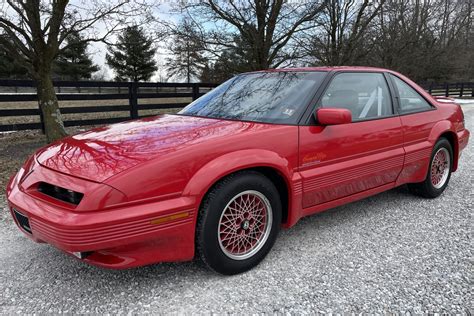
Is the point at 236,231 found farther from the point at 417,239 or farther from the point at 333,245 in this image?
the point at 417,239

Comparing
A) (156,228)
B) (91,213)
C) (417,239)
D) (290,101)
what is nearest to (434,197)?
(417,239)

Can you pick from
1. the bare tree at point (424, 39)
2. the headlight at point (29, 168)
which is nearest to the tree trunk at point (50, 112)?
the headlight at point (29, 168)

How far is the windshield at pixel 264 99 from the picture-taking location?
281 centimetres

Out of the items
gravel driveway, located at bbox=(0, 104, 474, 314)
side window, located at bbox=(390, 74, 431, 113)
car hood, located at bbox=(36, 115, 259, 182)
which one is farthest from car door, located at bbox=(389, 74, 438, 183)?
car hood, located at bbox=(36, 115, 259, 182)

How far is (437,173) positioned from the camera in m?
4.07

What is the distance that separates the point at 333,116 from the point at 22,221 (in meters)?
2.34

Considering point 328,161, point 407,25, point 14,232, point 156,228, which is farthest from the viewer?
point 407,25

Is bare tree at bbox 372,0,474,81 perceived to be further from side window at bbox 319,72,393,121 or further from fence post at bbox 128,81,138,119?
side window at bbox 319,72,393,121

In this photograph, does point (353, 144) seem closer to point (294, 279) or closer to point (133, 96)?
point (294, 279)

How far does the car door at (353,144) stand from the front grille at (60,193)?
1598mm

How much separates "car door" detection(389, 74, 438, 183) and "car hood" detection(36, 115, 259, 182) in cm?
189

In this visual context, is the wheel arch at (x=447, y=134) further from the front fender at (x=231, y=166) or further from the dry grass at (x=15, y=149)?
the dry grass at (x=15, y=149)

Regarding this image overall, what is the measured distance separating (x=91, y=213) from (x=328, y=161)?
186 cm

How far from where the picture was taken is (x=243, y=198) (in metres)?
2.42
